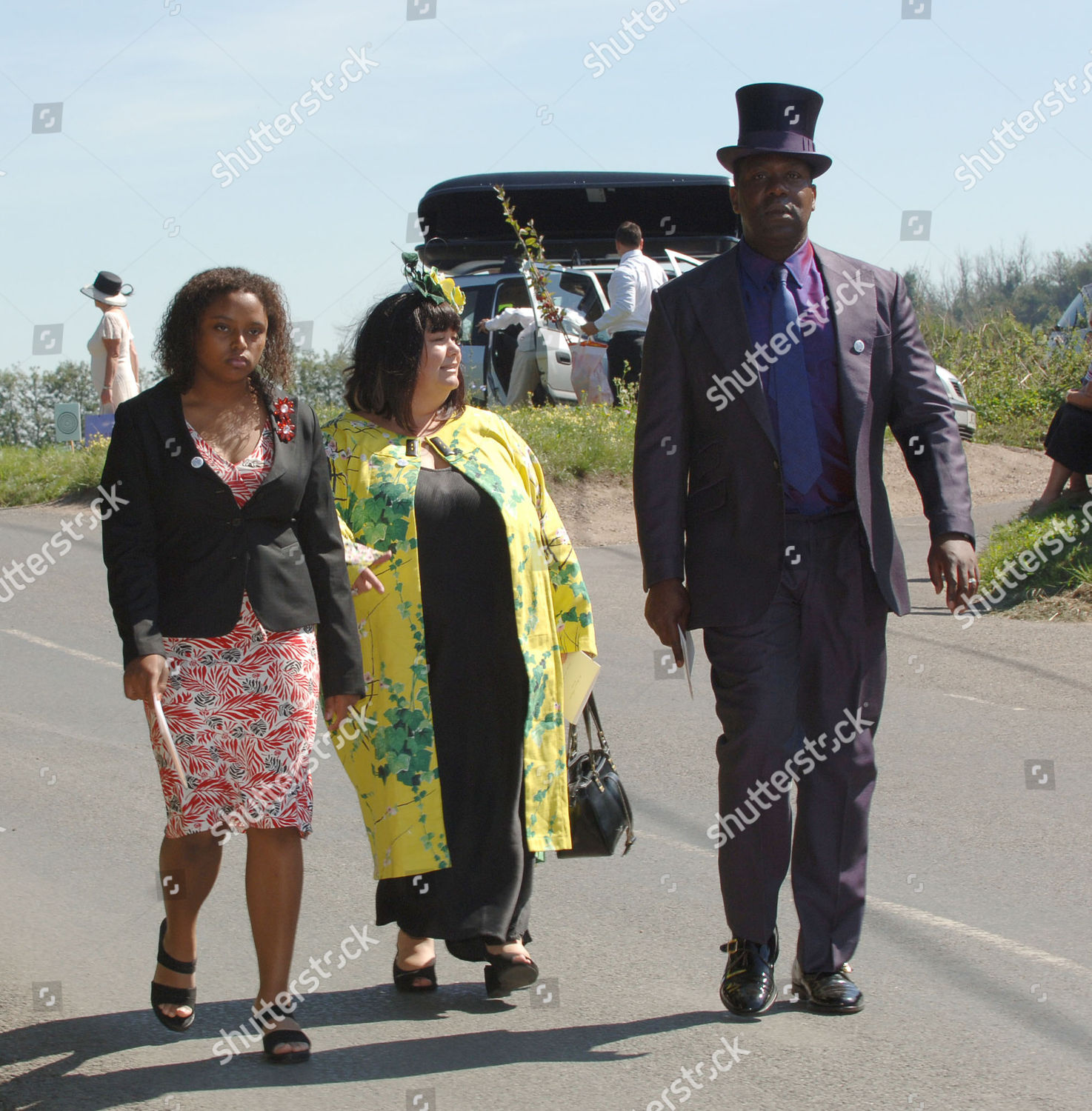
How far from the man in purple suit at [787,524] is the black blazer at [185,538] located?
0.94 meters

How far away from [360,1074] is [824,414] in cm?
201

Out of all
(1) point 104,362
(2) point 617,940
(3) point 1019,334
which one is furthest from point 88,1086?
(3) point 1019,334

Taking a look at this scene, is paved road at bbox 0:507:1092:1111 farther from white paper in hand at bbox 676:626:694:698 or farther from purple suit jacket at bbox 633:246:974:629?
purple suit jacket at bbox 633:246:974:629

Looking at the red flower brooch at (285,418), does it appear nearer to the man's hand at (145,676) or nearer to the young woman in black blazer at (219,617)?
the young woman in black blazer at (219,617)

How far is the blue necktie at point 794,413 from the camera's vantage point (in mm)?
3994

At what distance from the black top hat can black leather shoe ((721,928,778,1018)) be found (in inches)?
79.3

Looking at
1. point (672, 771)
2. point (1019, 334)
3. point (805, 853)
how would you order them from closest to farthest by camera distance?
point (805, 853) → point (672, 771) → point (1019, 334)

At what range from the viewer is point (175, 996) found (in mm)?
3875

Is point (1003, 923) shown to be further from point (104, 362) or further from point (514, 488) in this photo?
point (104, 362)

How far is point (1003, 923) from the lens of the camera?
14.9ft

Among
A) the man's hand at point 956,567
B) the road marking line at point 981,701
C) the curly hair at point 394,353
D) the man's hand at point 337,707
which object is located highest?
the curly hair at point 394,353

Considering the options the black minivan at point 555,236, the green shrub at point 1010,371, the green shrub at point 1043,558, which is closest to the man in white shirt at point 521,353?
the black minivan at point 555,236

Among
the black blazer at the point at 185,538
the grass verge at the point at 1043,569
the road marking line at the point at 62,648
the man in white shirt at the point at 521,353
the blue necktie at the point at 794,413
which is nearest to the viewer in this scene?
the black blazer at the point at 185,538

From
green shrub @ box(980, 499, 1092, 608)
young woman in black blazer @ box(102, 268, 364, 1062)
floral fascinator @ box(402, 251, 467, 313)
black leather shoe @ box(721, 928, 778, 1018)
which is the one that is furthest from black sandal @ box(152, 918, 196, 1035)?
green shrub @ box(980, 499, 1092, 608)
